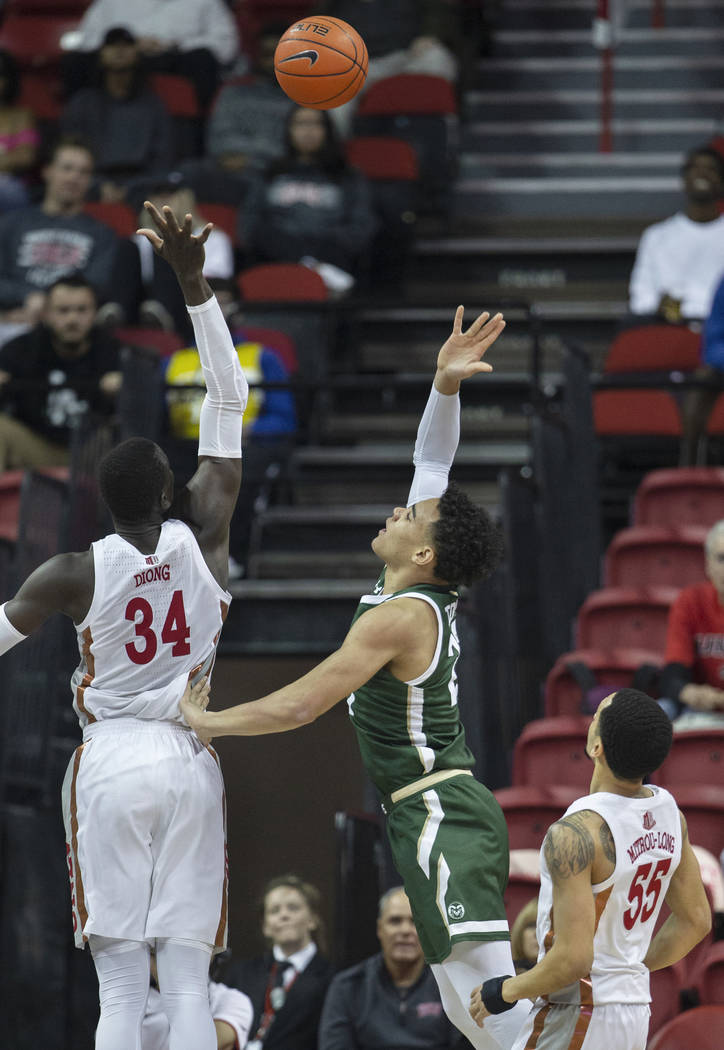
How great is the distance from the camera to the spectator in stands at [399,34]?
1159 centimetres

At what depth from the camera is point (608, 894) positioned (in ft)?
13.0

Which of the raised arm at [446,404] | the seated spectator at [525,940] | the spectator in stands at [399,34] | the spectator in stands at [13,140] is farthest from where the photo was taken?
the spectator in stands at [399,34]

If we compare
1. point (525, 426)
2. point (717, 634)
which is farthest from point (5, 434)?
point (717, 634)

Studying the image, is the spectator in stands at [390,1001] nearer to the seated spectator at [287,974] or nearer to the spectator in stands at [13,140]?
the seated spectator at [287,974]

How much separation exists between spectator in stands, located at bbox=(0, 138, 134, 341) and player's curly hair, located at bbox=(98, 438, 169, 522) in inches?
207

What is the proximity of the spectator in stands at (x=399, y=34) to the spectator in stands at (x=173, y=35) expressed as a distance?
90 cm

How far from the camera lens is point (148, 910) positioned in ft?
14.1

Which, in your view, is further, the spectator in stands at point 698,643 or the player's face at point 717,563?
the player's face at point 717,563

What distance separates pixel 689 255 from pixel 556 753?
156 inches

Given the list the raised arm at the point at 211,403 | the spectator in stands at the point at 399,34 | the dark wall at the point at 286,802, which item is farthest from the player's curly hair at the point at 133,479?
the spectator in stands at the point at 399,34

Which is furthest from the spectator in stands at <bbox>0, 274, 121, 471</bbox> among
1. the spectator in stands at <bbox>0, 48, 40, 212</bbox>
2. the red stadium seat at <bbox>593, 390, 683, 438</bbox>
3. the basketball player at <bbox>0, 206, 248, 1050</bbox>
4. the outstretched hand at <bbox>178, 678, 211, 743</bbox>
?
the outstretched hand at <bbox>178, 678, 211, 743</bbox>

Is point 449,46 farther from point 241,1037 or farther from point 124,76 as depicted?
point 241,1037

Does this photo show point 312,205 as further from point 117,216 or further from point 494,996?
point 494,996

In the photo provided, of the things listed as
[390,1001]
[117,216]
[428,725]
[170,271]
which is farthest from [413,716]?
[117,216]
